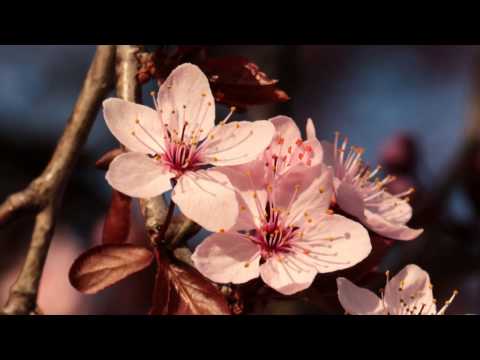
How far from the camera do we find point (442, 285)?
2568 millimetres

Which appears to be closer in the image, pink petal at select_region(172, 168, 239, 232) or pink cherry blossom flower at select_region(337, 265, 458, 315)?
pink petal at select_region(172, 168, 239, 232)

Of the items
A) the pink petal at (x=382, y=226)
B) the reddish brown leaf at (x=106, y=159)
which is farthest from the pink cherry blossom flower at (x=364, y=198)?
the reddish brown leaf at (x=106, y=159)

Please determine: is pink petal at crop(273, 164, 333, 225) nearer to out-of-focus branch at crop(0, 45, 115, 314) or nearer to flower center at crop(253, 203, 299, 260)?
flower center at crop(253, 203, 299, 260)

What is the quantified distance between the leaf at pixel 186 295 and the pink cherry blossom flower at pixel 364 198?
10.3 inches

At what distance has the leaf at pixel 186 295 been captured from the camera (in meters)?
1.10

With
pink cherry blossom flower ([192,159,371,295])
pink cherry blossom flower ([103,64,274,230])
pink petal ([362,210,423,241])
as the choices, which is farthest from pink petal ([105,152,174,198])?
pink petal ([362,210,423,241])

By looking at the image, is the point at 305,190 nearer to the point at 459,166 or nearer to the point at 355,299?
the point at 355,299

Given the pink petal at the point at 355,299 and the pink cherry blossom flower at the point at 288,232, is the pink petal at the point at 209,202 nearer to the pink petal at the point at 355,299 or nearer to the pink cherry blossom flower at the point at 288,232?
the pink cherry blossom flower at the point at 288,232

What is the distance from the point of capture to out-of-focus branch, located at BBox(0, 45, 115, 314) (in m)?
1.35

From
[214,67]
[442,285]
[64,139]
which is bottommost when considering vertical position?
[442,285]

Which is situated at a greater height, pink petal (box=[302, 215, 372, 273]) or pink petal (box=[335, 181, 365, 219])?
pink petal (box=[335, 181, 365, 219])
